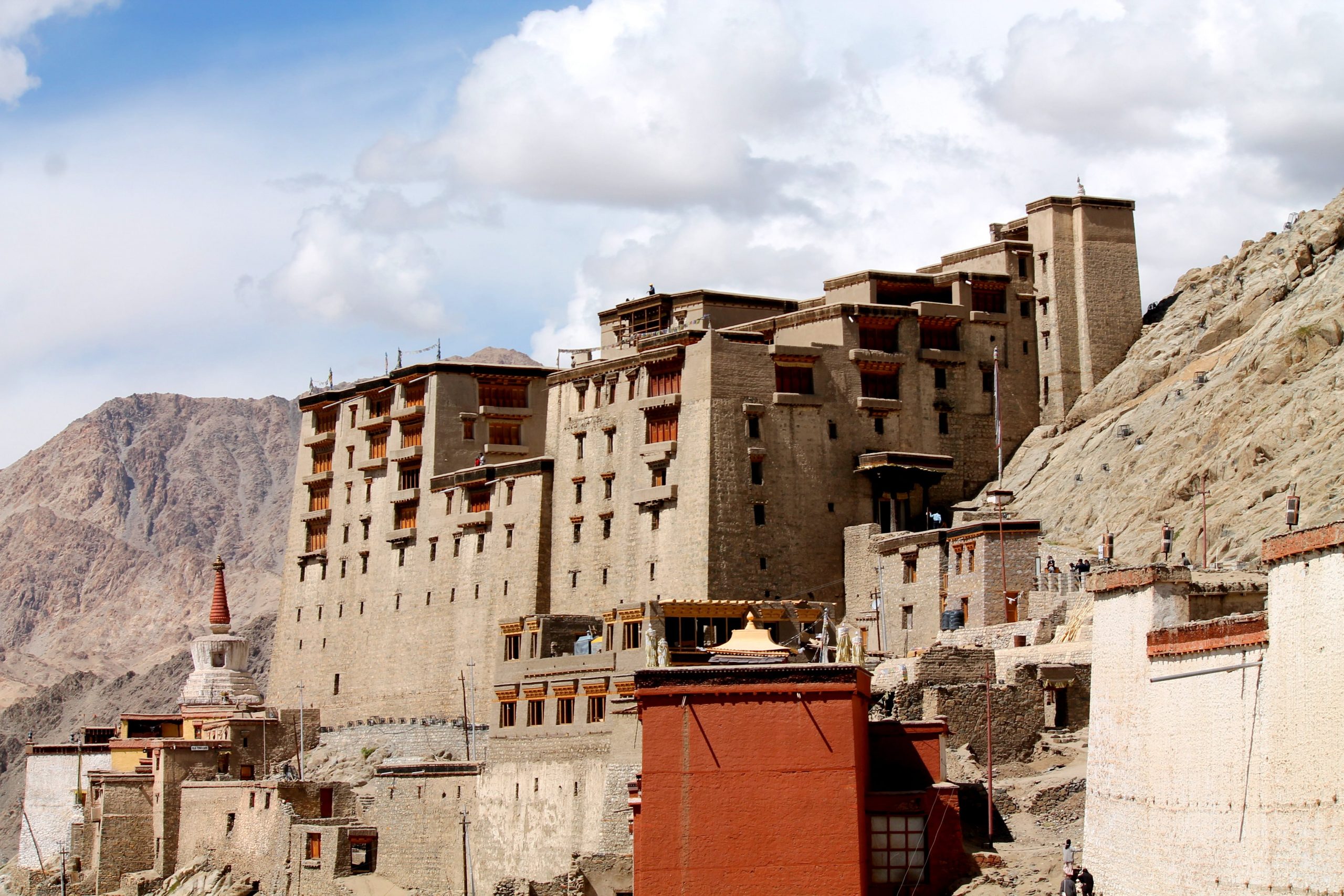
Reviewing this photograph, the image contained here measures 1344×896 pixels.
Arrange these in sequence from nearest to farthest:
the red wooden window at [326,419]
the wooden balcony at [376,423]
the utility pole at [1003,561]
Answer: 1. the utility pole at [1003,561]
2. the wooden balcony at [376,423]
3. the red wooden window at [326,419]

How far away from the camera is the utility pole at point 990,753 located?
43344 mm

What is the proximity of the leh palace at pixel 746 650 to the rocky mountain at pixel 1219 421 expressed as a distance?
83 centimetres

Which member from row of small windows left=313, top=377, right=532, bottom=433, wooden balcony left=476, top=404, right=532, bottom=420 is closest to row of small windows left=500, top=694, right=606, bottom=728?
wooden balcony left=476, top=404, right=532, bottom=420

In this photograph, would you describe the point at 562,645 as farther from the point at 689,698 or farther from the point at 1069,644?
the point at 689,698

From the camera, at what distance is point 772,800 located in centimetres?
4172

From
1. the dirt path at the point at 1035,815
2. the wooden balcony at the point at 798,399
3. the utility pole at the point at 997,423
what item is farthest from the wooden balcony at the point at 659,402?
the dirt path at the point at 1035,815

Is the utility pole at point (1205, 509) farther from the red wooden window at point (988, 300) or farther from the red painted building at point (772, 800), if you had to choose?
the red wooden window at point (988, 300)

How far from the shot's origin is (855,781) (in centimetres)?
4169

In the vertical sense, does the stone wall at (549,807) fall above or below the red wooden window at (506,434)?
below

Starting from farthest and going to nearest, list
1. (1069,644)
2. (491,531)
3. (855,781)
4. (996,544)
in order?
(491,531)
(996,544)
(1069,644)
(855,781)

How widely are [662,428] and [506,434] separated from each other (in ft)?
44.9

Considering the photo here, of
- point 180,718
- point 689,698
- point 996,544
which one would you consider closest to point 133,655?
point 180,718

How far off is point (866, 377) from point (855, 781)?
32901 mm

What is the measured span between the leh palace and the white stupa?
0.62 feet
